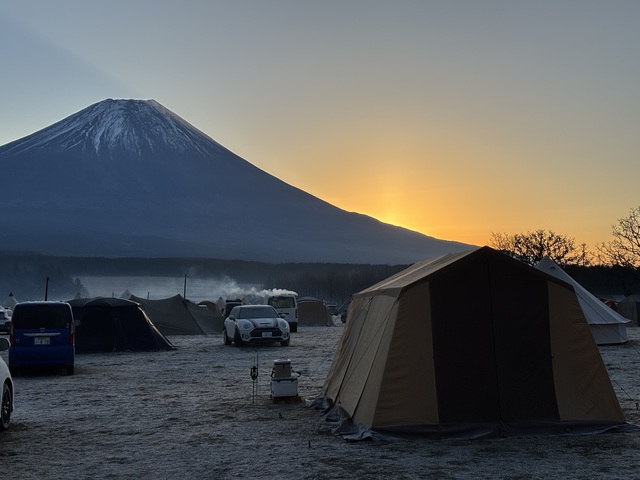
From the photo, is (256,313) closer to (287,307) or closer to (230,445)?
(287,307)

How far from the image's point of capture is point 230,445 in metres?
10.4

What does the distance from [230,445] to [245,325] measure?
1887cm

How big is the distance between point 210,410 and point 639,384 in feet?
26.4

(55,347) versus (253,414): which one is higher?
(55,347)

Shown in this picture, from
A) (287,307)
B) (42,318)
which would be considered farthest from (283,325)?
(287,307)

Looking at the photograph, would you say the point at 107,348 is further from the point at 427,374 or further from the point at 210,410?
the point at 427,374

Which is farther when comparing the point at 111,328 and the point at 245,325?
the point at 245,325

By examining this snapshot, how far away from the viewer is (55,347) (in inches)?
749

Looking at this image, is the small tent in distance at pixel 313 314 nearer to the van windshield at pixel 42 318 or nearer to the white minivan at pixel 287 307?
the white minivan at pixel 287 307

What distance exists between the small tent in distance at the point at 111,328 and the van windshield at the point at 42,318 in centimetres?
809

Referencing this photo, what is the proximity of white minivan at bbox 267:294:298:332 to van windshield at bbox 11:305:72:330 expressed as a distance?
75.6 ft

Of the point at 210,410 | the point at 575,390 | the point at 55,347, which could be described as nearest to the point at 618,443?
the point at 575,390

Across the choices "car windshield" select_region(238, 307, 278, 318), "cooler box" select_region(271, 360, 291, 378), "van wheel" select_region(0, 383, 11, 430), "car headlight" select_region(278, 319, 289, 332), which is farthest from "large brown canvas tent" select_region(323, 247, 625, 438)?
"car windshield" select_region(238, 307, 278, 318)

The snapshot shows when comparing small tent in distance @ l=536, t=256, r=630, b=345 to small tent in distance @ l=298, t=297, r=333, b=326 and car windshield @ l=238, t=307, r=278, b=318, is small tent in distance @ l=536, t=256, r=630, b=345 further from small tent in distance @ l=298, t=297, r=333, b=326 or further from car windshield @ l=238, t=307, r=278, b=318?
small tent in distance @ l=298, t=297, r=333, b=326
